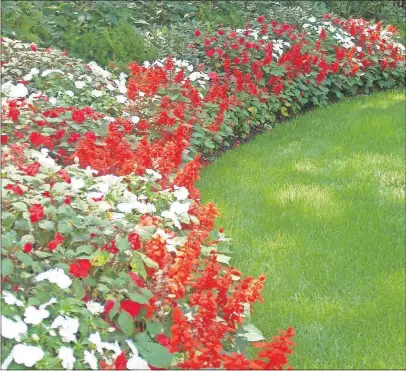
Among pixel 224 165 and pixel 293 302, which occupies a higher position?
pixel 293 302

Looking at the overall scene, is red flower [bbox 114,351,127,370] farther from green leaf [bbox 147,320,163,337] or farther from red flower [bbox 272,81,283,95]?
red flower [bbox 272,81,283,95]

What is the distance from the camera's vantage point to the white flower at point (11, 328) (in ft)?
6.77

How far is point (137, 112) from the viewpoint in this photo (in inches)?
189

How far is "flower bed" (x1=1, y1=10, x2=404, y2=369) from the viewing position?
2262 millimetres

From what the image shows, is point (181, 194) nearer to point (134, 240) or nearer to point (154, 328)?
point (134, 240)

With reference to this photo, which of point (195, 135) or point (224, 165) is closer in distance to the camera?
point (195, 135)

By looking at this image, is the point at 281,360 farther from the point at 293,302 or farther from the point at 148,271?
the point at 293,302

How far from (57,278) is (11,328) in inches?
12.0

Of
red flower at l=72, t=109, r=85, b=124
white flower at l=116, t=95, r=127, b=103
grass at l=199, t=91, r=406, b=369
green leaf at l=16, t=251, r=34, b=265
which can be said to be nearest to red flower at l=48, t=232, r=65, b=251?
green leaf at l=16, t=251, r=34, b=265

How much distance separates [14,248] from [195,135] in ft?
8.96

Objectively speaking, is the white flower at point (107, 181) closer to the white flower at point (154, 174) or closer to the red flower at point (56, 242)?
the white flower at point (154, 174)

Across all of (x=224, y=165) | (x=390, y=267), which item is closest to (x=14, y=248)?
(x=390, y=267)

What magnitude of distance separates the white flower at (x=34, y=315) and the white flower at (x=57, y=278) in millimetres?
172

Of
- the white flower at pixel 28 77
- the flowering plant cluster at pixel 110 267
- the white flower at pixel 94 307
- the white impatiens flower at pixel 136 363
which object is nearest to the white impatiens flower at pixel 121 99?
the white flower at pixel 28 77
